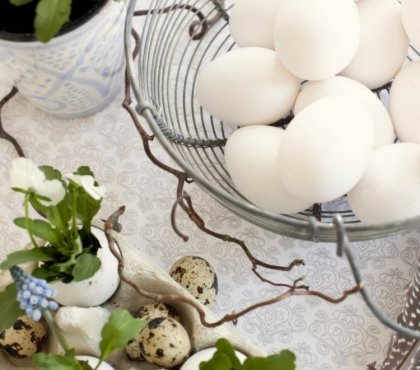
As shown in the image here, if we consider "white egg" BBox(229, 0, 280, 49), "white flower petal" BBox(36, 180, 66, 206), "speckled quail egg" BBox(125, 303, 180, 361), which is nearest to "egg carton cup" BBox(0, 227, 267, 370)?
"speckled quail egg" BBox(125, 303, 180, 361)

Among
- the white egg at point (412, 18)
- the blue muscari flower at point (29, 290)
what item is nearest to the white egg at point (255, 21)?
the white egg at point (412, 18)

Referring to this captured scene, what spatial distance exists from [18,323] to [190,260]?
0.52 ft

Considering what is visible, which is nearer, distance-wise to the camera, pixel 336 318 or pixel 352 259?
pixel 352 259

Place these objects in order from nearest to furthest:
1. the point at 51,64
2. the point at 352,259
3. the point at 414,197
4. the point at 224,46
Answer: the point at 352,259
the point at 414,197
the point at 51,64
the point at 224,46

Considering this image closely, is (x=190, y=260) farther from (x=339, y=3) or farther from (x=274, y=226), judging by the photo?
(x=339, y=3)

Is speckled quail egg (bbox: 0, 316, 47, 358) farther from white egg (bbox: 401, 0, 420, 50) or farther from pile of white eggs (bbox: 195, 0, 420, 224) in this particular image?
white egg (bbox: 401, 0, 420, 50)

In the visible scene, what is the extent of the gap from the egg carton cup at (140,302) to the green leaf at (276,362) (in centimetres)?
9

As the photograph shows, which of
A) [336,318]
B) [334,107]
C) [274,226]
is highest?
[334,107]

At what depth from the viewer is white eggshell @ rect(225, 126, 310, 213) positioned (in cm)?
57

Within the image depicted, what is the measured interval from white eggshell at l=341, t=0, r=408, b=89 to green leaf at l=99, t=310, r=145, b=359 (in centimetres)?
30

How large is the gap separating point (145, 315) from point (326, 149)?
191mm

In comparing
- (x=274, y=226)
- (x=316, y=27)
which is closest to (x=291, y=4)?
(x=316, y=27)

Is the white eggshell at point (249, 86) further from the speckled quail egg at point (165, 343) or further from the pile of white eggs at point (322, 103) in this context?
the speckled quail egg at point (165, 343)

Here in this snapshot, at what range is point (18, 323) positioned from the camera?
0.55m
